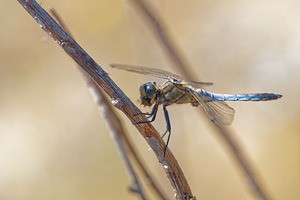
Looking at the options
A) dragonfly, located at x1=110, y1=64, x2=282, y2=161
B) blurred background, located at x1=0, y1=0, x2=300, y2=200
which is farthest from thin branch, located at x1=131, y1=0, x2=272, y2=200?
blurred background, located at x1=0, y1=0, x2=300, y2=200

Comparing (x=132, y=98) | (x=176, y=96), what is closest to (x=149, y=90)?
(x=176, y=96)

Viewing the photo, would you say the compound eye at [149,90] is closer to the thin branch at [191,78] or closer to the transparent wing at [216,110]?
the transparent wing at [216,110]

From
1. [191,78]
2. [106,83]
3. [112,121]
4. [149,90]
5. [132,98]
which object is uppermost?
[132,98]

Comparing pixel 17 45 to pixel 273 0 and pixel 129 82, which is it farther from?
pixel 273 0

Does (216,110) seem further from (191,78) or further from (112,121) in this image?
(112,121)

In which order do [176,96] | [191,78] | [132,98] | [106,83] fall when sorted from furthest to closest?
1. [132,98]
2. [191,78]
3. [176,96]
4. [106,83]
